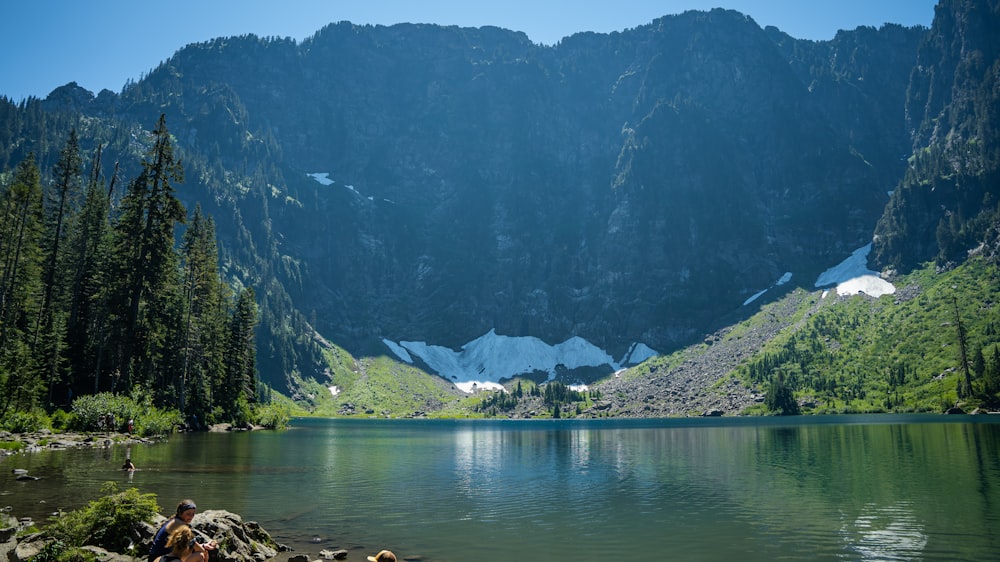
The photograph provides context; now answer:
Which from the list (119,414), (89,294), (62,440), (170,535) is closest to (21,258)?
(89,294)

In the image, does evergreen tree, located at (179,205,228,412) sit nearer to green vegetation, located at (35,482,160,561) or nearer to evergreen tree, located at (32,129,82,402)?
evergreen tree, located at (32,129,82,402)

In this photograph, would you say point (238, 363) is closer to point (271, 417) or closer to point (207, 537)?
point (271, 417)

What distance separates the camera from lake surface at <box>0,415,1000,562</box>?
2345 cm

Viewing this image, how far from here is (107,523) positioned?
19.7 m

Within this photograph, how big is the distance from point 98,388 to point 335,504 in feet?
152

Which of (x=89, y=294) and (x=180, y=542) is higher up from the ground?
(x=89, y=294)

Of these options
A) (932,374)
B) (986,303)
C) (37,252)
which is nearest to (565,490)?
(37,252)

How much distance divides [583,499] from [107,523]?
23.8 metres

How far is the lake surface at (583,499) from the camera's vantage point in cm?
2345

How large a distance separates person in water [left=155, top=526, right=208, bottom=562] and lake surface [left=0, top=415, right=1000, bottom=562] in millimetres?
8829

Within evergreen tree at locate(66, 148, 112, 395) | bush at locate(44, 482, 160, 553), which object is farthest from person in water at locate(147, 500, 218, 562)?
evergreen tree at locate(66, 148, 112, 395)

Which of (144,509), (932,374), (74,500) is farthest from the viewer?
(932,374)

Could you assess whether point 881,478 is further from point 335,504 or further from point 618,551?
point 335,504

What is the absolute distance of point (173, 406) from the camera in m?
82.2
